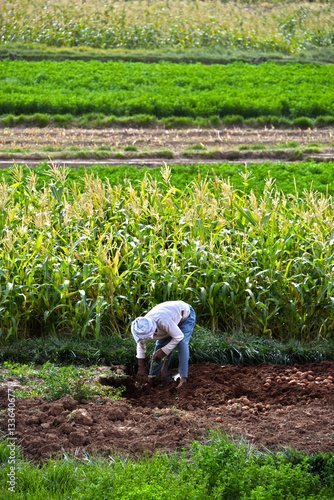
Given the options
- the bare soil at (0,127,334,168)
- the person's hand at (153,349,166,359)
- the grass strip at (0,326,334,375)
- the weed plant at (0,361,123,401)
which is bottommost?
the bare soil at (0,127,334,168)

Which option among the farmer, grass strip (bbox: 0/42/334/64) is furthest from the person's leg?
grass strip (bbox: 0/42/334/64)

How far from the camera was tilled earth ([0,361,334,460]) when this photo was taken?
491cm

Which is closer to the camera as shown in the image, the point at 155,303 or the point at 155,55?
the point at 155,303

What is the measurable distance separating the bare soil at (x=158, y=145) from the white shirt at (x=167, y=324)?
391 inches

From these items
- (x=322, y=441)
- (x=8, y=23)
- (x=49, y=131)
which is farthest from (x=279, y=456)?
(x=8, y=23)

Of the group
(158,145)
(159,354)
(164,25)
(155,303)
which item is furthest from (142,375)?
(164,25)

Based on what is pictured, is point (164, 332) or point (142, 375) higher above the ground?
point (164, 332)

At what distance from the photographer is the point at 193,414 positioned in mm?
5492

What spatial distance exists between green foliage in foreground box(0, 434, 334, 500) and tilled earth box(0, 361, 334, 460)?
256mm

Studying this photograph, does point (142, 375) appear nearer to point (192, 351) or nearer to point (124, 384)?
point (124, 384)

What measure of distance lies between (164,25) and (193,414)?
96.1 ft

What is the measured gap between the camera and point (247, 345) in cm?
692

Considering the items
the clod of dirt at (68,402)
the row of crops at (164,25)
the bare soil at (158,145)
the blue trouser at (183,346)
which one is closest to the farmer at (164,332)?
the blue trouser at (183,346)

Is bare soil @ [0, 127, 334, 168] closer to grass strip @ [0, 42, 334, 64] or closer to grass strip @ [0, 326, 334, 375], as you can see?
grass strip @ [0, 326, 334, 375]
